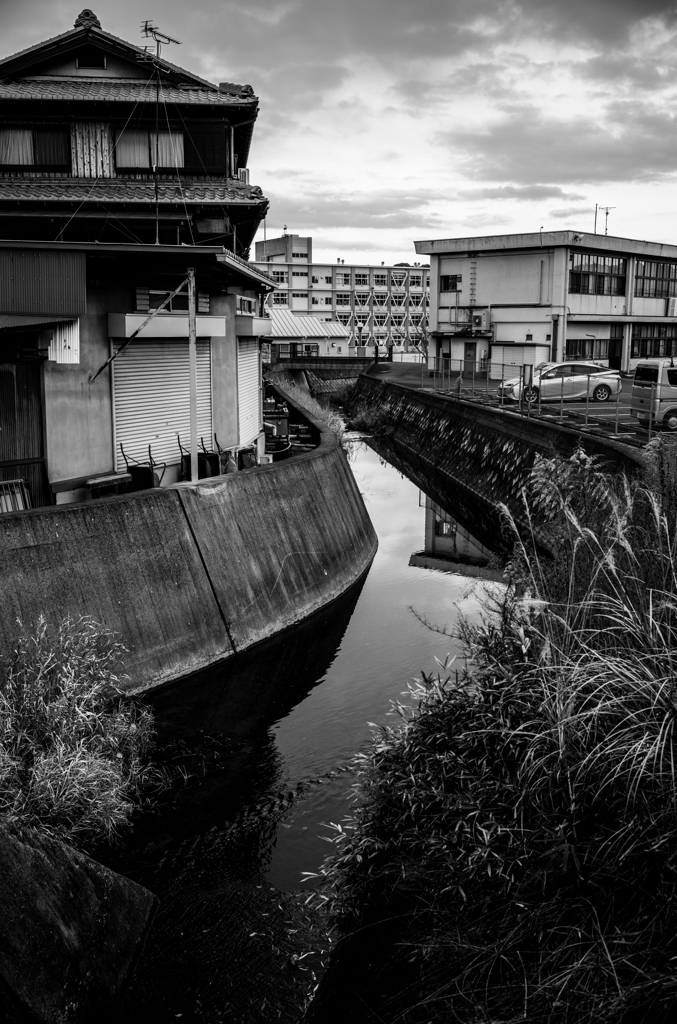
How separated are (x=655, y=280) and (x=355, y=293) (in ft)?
203

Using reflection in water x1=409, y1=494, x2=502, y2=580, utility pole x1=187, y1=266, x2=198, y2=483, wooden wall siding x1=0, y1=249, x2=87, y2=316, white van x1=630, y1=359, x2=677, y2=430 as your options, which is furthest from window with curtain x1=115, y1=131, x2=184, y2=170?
white van x1=630, y1=359, x2=677, y2=430

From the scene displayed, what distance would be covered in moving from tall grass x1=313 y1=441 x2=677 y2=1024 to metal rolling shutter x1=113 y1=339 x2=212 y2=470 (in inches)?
422

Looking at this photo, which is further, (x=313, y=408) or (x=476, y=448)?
(x=313, y=408)

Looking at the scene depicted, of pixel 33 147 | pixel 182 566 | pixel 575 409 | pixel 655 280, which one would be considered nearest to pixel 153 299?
pixel 182 566

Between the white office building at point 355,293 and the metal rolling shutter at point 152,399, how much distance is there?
9458 cm

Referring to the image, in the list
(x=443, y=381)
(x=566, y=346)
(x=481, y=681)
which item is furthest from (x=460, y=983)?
(x=566, y=346)

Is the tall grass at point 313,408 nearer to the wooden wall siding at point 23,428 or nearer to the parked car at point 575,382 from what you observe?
the parked car at point 575,382

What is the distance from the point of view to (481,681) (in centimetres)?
938

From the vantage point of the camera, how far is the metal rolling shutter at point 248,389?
81.4 ft

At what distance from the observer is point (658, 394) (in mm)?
28109

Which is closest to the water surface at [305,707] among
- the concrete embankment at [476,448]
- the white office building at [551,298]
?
the concrete embankment at [476,448]

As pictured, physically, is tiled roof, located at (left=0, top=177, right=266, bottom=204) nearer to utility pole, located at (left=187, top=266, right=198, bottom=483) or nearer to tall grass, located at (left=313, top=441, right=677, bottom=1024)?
utility pole, located at (left=187, top=266, right=198, bottom=483)

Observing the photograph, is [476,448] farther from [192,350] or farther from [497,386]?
[192,350]

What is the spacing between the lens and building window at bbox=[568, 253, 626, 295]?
54.6 m
